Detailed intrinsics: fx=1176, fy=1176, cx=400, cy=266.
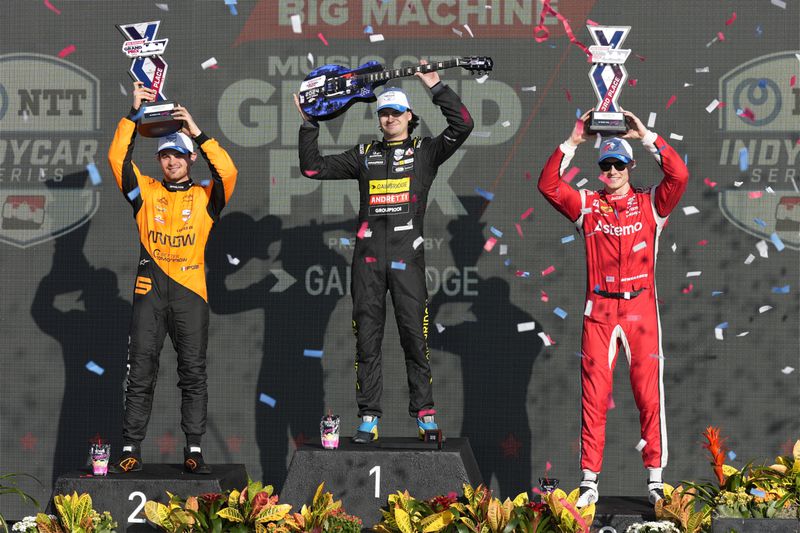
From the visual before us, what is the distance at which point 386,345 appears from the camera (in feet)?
18.9

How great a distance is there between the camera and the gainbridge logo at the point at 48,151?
5961 millimetres

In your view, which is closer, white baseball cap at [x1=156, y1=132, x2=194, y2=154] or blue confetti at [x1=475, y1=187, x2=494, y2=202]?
white baseball cap at [x1=156, y1=132, x2=194, y2=154]

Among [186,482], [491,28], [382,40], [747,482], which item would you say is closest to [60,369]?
[186,482]

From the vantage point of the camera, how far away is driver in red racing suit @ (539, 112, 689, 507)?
450 centimetres

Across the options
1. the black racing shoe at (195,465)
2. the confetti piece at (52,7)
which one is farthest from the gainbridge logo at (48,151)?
the black racing shoe at (195,465)

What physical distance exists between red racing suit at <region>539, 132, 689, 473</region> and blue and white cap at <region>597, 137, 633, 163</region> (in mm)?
89

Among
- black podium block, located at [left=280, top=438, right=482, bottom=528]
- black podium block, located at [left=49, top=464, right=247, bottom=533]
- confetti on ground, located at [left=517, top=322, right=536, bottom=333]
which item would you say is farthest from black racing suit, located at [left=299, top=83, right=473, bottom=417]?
confetti on ground, located at [left=517, top=322, right=536, bottom=333]

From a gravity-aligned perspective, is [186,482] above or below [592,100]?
below

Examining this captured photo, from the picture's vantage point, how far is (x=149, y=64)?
4.91 m

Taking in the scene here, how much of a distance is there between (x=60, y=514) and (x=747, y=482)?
2495 mm

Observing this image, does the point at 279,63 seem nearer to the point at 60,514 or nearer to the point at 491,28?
the point at 491,28

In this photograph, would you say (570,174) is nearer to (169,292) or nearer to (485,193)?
(485,193)

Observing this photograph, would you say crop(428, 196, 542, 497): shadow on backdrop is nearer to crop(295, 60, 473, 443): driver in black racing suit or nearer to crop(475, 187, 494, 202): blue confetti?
crop(475, 187, 494, 202): blue confetti

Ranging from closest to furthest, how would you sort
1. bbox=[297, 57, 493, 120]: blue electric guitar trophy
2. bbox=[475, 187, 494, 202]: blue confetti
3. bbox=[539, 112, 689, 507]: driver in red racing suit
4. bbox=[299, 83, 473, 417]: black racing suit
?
bbox=[539, 112, 689, 507]: driver in red racing suit < bbox=[299, 83, 473, 417]: black racing suit < bbox=[297, 57, 493, 120]: blue electric guitar trophy < bbox=[475, 187, 494, 202]: blue confetti
